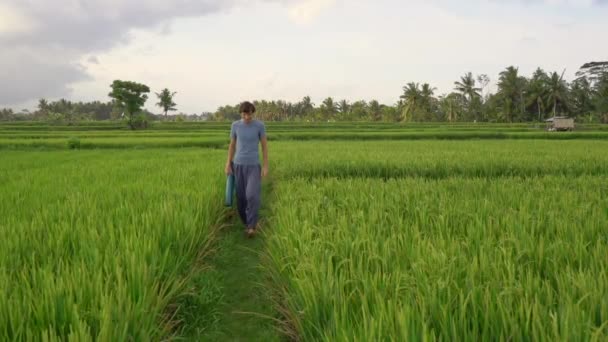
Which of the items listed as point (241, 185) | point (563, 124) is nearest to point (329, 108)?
point (563, 124)

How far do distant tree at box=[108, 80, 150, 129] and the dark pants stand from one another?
39.0 metres

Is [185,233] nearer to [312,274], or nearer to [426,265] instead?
[312,274]

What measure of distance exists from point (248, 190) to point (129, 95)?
4134 centimetres

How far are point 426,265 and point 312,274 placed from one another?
639 mm

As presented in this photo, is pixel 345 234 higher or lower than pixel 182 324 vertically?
higher

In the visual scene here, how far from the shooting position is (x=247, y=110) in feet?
14.4

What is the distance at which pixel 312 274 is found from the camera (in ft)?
6.81

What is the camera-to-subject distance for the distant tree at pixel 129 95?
40.2 meters

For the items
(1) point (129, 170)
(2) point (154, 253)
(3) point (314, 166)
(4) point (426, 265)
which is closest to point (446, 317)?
(4) point (426, 265)

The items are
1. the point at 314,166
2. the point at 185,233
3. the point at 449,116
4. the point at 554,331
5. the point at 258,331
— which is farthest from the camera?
the point at 449,116

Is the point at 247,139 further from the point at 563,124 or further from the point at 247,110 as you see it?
the point at 563,124

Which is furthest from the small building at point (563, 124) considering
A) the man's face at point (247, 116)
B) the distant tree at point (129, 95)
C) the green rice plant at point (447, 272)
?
the distant tree at point (129, 95)

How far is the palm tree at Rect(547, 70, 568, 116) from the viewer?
4556 centimetres

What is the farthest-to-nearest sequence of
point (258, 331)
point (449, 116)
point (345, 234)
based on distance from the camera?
point (449, 116) < point (345, 234) < point (258, 331)
